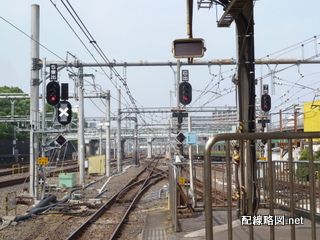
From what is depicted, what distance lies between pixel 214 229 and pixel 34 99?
12675 mm

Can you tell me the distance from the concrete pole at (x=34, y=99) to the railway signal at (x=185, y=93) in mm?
6188

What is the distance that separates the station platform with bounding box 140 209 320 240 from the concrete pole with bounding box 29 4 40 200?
733 cm

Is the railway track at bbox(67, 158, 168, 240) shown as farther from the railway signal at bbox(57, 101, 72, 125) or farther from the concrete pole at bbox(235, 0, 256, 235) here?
the concrete pole at bbox(235, 0, 256, 235)

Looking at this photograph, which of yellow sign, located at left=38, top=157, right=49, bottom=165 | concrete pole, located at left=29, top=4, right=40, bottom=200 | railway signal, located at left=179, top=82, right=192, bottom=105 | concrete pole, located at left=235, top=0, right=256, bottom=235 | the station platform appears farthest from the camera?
railway signal, located at left=179, top=82, right=192, bottom=105

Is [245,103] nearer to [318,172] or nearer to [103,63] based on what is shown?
[318,172]

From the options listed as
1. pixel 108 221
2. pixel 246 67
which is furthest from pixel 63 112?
pixel 246 67

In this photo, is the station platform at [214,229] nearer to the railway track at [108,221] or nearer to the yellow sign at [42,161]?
the railway track at [108,221]

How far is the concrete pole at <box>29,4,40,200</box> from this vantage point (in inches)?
644

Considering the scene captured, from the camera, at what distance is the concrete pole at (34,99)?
16.4 metres

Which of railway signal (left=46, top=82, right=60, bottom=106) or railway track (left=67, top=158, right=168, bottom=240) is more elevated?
railway signal (left=46, top=82, right=60, bottom=106)

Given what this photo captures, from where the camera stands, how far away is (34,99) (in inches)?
675

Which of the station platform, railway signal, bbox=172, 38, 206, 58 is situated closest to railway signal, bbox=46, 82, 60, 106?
the station platform

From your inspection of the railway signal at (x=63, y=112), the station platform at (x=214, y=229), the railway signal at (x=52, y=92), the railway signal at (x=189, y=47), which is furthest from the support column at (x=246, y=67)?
the railway signal at (x=63, y=112)

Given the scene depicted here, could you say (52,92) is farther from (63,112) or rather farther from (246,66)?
(246,66)
